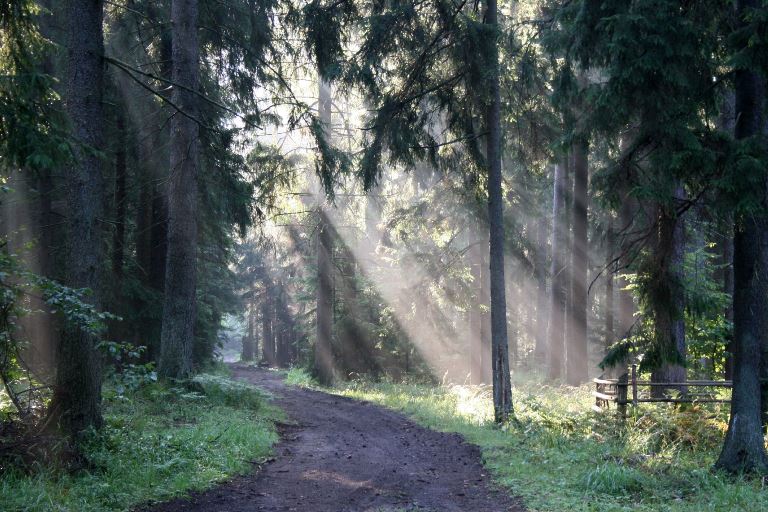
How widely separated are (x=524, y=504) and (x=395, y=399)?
12.0 m

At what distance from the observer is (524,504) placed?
23.5 feet

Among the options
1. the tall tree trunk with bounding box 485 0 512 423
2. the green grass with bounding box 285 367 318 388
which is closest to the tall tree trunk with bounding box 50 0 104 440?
the tall tree trunk with bounding box 485 0 512 423

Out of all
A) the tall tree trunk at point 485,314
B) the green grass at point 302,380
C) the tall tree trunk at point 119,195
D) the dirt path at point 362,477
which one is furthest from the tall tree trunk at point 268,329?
the dirt path at point 362,477

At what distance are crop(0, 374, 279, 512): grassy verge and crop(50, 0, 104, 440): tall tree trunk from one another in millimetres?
517

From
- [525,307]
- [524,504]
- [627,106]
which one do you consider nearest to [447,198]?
[627,106]

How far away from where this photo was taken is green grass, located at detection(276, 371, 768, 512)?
7.00 meters

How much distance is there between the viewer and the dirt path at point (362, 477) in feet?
23.3

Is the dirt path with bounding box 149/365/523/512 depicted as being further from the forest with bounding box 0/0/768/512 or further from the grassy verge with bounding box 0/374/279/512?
the grassy verge with bounding box 0/374/279/512

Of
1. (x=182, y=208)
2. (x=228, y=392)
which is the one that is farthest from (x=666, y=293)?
(x=182, y=208)

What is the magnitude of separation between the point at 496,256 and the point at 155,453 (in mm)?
8539

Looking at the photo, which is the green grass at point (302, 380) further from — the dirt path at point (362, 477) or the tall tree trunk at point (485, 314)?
the dirt path at point (362, 477)

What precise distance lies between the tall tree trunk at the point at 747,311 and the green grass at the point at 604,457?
63 cm

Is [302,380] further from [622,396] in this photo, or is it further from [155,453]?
[155,453]

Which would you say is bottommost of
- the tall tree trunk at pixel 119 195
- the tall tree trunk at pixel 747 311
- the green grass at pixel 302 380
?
the green grass at pixel 302 380
